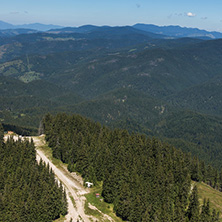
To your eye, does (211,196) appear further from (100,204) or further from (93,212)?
(93,212)

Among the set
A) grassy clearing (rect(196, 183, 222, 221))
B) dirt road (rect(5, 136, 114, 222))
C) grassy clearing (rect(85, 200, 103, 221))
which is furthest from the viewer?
grassy clearing (rect(196, 183, 222, 221))

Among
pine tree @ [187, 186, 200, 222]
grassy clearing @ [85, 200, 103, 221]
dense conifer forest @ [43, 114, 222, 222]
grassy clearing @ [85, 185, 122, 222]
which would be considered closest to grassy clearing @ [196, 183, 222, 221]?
dense conifer forest @ [43, 114, 222, 222]

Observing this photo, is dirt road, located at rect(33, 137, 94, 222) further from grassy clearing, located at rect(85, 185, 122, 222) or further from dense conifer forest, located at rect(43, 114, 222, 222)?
dense conifer forest, located at rect(43, 114, 222, 222)

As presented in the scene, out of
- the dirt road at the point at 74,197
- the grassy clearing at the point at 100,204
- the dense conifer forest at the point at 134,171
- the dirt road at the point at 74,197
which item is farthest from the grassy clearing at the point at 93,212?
the dense conifer forest at the point at 134,171

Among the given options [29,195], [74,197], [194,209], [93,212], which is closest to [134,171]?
[93,212]

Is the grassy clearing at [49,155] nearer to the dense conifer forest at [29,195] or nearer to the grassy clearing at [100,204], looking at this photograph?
the dense conifer forest at [29,195]

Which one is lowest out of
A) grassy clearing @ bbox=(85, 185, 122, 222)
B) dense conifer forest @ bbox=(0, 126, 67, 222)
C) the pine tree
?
grassy clearing @ bbox=(85, 185, 122, 222)
